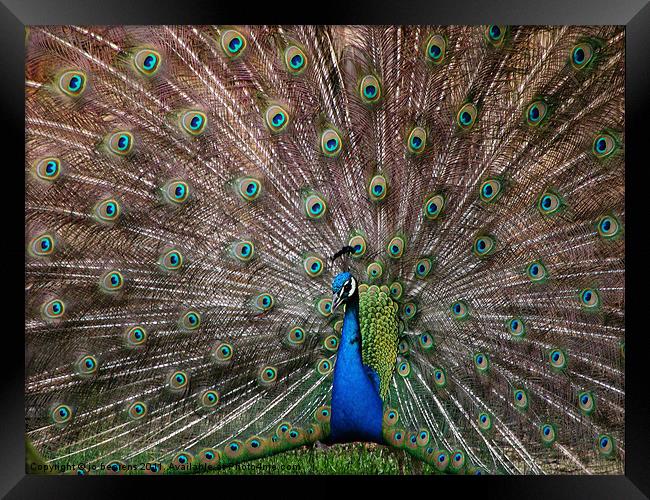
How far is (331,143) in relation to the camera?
2336 millimetres

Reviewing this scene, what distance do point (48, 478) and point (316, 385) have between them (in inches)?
46.1

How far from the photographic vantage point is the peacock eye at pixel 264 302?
2.39 m

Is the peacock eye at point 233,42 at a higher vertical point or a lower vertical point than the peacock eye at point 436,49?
higher

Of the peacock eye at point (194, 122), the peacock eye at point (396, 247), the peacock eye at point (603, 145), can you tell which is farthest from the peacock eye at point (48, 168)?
the peacock eye at point (603, 145)

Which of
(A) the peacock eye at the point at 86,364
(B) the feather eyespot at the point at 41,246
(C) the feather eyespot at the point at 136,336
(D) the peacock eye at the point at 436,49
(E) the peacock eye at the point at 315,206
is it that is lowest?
(A) the peacock eye at the point at 86,364

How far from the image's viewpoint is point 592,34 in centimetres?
219

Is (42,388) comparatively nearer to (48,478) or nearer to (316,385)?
(48,478)

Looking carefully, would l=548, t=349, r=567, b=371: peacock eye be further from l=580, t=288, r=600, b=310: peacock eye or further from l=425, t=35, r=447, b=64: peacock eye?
l=425, t=35, r=447, b=64: peacock eye

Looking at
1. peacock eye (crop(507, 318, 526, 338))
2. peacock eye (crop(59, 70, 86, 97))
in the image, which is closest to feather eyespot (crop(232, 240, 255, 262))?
peacock eye (crop(59, 70, 86, 97))

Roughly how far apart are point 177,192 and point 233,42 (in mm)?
742

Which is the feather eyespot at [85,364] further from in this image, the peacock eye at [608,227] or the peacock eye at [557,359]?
the peacock eye at [608,227]

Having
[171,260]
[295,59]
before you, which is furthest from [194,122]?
[171,260]

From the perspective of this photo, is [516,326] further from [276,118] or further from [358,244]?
[276,118]

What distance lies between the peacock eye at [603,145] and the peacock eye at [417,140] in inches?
31.3
